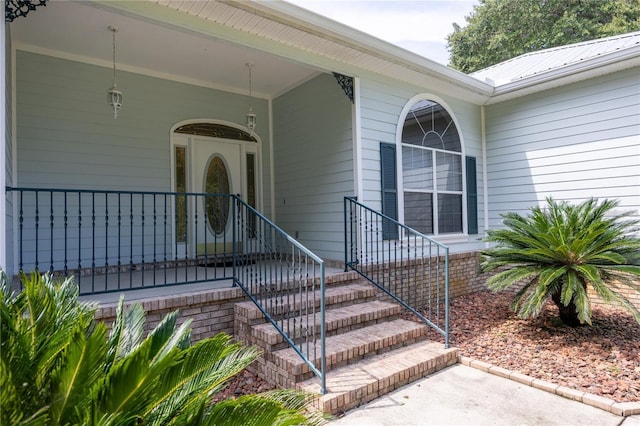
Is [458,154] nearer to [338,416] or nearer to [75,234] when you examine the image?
[338,416]

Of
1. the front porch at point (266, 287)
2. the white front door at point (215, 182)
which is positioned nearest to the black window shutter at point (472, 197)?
the front porch at point (266, 287)

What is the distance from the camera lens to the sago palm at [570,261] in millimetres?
3910

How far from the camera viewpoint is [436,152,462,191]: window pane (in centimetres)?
617

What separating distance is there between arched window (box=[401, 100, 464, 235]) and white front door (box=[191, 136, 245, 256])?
9.04 ft

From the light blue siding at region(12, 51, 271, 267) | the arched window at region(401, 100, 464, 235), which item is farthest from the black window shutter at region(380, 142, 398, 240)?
the light blue siding at region(12, 51, 271, 267)

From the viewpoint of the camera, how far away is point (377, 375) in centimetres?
307

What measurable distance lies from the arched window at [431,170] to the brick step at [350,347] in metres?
2.10

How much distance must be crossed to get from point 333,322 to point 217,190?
11.1ft

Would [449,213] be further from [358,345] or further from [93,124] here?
[93,124]

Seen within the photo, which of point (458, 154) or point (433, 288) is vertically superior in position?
point (458, 154)

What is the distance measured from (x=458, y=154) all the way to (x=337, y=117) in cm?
240

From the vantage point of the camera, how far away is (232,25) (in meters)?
3.98

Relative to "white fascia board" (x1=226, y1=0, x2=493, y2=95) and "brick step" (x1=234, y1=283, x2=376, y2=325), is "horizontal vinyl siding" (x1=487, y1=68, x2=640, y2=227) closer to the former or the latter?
"white fascia board" (x1=226, y1=0, x2=493, y2=95)

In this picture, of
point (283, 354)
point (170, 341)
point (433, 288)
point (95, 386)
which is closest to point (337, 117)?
point (433, 288)
